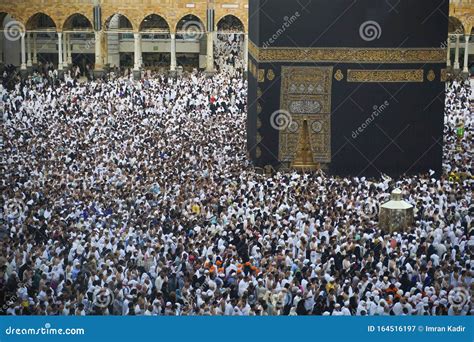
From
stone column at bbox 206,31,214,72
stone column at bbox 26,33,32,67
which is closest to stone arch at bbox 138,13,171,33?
stone column at bbox 206,31,214,72

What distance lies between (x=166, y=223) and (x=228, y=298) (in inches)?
155

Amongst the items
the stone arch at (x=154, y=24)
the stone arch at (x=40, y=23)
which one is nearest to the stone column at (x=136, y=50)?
the stone arch at (x=154, y=24)

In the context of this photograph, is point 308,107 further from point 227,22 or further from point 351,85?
point 227,22

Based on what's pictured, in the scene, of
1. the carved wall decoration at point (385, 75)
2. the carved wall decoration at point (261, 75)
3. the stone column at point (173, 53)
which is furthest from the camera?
the stone column at point (173, 53)

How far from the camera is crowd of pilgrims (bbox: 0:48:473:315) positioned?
16609 mm

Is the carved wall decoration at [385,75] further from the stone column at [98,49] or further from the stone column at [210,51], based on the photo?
the stone column at [98,49]

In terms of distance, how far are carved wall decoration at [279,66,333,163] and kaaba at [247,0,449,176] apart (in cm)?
2

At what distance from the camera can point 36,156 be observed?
84.6ft

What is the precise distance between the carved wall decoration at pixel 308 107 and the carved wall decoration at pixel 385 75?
0.50 meters

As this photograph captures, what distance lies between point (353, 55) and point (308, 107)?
A: 140cm

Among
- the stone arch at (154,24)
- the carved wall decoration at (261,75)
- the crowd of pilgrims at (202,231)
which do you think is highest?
the stone arch at (154,24)

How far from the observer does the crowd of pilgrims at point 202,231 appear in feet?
54.5

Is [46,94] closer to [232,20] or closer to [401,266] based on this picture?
[232,20]

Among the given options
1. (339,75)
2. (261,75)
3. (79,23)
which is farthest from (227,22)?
(339,75)
